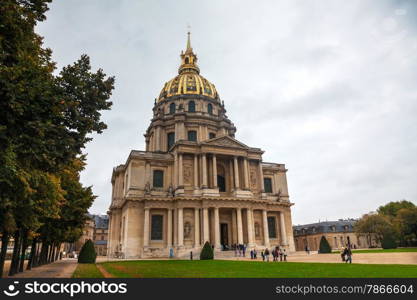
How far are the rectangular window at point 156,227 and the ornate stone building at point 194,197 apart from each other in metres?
0.01

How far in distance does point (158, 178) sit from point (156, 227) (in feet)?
21.6

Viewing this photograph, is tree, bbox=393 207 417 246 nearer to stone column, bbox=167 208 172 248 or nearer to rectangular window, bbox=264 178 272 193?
rectangular window, bbox=264 178 272 193

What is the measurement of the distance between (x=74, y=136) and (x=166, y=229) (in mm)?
30811

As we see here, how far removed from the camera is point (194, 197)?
3884 centimetres

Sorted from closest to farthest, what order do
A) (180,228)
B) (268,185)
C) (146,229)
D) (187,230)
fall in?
(146,229)
(180,228)
(187,230)
(268,185)

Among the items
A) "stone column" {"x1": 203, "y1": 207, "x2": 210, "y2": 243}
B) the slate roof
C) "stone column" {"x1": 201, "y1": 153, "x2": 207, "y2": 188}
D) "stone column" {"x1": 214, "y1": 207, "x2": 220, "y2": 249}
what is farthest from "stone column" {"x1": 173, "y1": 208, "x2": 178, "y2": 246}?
the slate roof

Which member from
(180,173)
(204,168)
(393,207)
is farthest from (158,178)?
(393,207)

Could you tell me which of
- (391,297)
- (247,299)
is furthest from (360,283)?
(247,299)

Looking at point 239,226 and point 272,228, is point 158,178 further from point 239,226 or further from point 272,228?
point 272,228

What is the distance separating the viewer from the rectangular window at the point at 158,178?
41.2 metres

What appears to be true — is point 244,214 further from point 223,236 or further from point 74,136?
point 74,136

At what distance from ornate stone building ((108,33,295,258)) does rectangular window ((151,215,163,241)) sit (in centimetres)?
1

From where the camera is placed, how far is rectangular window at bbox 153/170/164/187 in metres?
41.2

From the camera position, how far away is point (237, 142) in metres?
43.9
